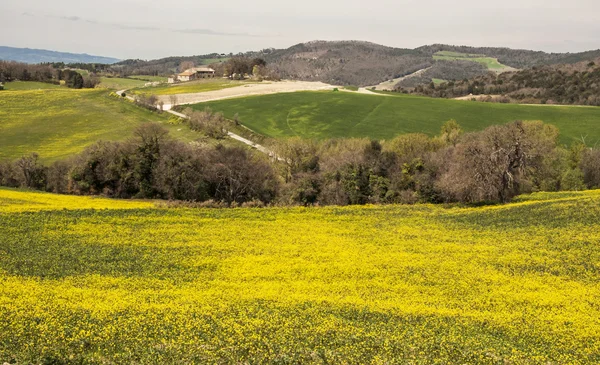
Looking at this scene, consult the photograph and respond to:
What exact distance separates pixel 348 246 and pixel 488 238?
10710 millimetres

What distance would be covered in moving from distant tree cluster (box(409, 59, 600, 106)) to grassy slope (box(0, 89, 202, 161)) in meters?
99.1

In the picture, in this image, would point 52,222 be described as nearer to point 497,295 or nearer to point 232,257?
point 232,257

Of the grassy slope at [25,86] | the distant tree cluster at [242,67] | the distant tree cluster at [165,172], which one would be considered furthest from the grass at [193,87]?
the distant tree cluster at [165,172]

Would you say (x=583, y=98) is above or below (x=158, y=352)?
above

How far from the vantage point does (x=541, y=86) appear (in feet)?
459

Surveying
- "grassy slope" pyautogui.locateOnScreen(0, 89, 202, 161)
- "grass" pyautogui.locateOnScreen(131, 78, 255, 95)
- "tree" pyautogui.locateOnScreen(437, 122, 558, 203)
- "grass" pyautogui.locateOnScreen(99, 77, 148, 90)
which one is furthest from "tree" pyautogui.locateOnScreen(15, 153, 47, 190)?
"grass" pyautogui.locateOnScreen(99, 77, 148, 90)

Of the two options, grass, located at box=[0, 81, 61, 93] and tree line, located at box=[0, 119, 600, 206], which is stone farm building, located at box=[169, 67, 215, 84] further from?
tree line, located at box=[0, 119, 600, 206]

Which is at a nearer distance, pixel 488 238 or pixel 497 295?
pixel 497 295

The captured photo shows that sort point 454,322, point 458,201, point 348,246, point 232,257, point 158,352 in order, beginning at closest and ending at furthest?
1. point 158,352
2. point 454,322
3. point 232,257
4. point 348,246
5. point 458,201

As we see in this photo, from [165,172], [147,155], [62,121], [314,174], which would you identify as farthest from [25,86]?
[314,174]

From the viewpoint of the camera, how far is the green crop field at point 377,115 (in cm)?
9181

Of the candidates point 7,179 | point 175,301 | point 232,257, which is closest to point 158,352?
point 175,301

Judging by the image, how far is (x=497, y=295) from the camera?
942 inches

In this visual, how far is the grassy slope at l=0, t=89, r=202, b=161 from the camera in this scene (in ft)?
266
